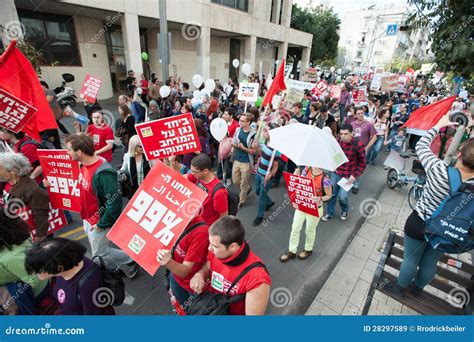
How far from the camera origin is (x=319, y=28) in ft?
106

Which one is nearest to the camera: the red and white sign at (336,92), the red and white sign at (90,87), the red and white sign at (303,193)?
the red and white sign at (303,193)

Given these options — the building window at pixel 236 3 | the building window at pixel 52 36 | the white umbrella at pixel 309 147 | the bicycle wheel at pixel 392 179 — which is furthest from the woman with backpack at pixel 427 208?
the building window at pixel 236 3

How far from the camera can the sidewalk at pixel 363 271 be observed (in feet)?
10.6

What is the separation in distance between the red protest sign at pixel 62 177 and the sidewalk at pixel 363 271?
10.7 feet

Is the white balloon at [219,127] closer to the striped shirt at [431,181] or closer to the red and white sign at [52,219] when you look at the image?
the red and white sign at [52,219]

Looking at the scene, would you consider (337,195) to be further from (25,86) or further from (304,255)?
(25,86)

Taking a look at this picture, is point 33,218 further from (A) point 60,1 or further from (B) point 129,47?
(B) point 129,47

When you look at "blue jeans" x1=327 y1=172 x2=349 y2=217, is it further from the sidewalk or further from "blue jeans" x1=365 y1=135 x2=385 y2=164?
"blue jeans" x1=365 y1=135 x2=385 y2=164

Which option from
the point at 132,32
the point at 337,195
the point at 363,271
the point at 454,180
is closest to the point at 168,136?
the point at 454,180

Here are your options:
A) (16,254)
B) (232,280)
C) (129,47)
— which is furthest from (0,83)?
(129,47)

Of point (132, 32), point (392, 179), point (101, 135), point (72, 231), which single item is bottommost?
point (72, 231)

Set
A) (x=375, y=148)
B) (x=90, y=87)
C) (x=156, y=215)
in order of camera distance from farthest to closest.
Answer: (x=375, y=148) → (x=90, y=87) → (x=156, y=215)

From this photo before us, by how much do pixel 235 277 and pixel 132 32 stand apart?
15.8 metres

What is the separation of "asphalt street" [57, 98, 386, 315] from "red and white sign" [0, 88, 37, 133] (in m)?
2.05
